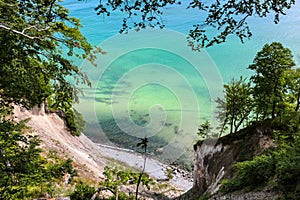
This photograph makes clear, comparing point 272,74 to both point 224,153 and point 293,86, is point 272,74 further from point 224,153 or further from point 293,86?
point 224,153

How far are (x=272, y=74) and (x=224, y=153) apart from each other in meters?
5.58

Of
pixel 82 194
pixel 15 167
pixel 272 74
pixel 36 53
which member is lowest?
pixel 82 194

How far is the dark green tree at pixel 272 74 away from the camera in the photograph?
17719mm

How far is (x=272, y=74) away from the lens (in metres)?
18.0

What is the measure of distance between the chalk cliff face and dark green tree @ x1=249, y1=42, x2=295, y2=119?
2433 millimetres

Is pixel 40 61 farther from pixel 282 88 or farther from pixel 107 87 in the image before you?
pixel 107 87

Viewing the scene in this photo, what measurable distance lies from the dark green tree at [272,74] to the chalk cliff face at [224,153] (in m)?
2.43

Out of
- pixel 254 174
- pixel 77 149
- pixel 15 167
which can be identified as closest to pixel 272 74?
pixel 254 174

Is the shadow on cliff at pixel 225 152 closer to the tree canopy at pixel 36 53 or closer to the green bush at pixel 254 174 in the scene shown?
the green bush at pixel 254 174

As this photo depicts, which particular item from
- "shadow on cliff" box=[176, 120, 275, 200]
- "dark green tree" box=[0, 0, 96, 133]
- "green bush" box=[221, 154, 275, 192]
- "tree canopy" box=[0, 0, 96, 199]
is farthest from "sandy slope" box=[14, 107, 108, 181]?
"dark green tree" box=[0, 0, 96, 133]

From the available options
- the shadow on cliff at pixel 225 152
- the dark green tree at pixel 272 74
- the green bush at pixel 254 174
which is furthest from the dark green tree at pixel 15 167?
the dark green tree at pixel 272 74

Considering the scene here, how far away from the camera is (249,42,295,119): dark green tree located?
1772cm

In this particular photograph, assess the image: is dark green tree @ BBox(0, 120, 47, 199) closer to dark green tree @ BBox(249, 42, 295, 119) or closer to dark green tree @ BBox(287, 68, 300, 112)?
dark green tree @ BBox(249, 42, 295, 119)

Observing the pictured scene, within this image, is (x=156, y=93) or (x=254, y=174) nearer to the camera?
(x=254, y=174)
